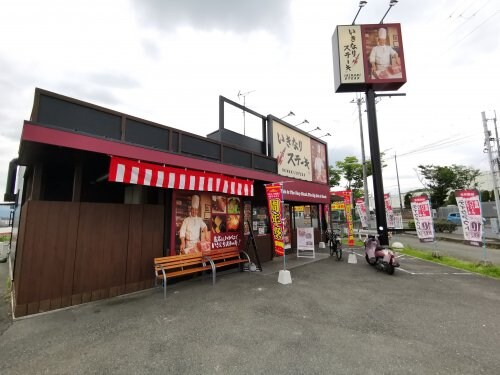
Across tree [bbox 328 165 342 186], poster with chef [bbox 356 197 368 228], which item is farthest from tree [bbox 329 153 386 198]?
poster with chef [bbox 356 197 368 228]

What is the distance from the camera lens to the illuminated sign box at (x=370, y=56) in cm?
1173

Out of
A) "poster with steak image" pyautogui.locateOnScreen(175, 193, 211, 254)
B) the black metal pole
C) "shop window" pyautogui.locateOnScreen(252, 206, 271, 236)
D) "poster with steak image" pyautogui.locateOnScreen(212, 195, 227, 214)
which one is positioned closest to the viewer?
"poster with steak image" pyautogui.locateOnScreen(175, 193, 211, 254)

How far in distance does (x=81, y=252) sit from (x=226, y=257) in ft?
12.9

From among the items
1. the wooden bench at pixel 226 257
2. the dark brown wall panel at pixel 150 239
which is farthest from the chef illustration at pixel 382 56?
the dark brown wall panel at pixel 150 239

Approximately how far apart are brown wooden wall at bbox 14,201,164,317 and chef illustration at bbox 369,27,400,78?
1241 centimetres

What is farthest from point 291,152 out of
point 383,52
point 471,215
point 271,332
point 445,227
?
point 445,227

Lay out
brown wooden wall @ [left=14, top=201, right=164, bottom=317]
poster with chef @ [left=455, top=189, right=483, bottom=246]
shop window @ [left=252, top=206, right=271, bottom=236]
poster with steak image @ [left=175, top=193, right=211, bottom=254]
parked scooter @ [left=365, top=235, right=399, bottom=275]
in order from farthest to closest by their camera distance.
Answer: shop window @ [left=252, top=206, right=271, bottom=236] → poster with chef @ [left=455, top=189, right=483, bottom=246] → parked scooter @ [left=365, top=235, right=399, bottom=275] → poster with steak image @ [left=175, top=193, right=211, bottom=254] → brown wooden wall @ [left=14, top=201, right=164, bottom=317]

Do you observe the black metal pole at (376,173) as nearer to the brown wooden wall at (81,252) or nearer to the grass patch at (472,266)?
the grass patch at (472,266)

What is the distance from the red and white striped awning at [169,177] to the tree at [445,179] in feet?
119

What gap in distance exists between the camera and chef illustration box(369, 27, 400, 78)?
11828 millimetres

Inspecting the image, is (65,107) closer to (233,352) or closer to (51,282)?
(51,282)

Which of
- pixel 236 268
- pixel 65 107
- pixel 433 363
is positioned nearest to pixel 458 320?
pixel 433 363

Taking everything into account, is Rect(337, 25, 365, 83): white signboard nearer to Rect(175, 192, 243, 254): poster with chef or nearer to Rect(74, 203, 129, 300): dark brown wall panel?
Rect(175, 192, 243, 254): poster with chef

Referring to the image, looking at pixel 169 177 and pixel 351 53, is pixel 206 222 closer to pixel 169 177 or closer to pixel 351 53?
pixel 169 177
